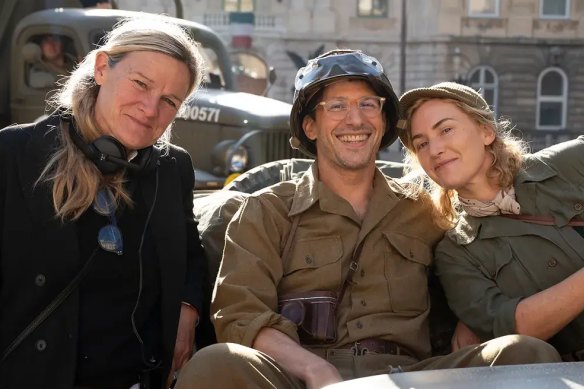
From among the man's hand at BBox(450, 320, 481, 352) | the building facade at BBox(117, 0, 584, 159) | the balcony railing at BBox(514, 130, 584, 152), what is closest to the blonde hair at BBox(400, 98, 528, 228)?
the man's hand at BBox(450, 320, 481, 352)

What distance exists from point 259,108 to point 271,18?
29.6 meters

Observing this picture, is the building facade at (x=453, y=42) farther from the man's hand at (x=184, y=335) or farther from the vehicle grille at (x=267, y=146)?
the man's hand at (x=184, y=335)

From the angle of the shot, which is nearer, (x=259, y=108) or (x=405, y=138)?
(x=405, y=138)

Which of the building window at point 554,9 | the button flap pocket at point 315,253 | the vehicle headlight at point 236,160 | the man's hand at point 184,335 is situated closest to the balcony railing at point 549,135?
the building window at point 554,9

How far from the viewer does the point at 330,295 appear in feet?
11.1

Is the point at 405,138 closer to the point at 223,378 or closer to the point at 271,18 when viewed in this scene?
the point at 223,378

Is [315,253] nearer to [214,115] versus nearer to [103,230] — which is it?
[103,230]

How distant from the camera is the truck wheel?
14.6 feet

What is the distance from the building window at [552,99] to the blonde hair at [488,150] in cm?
3540

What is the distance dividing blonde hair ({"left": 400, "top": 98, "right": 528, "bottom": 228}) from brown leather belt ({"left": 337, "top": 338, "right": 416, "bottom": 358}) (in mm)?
537

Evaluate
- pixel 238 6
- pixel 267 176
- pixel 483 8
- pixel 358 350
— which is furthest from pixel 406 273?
pixel 483 8

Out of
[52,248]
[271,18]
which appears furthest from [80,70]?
[271,18]

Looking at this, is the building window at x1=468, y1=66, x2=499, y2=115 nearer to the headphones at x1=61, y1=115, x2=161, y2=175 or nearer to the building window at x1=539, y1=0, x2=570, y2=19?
the building window at x1=539, y1=0, x2=570, y2=19

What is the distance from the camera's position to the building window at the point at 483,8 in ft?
126
